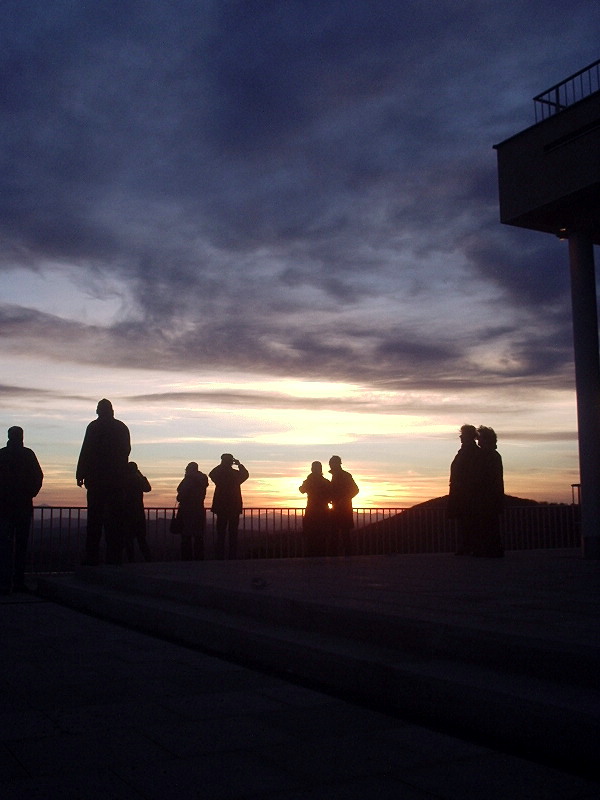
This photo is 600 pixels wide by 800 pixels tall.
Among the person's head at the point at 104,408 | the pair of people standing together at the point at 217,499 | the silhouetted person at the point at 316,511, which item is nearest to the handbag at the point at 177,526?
the pair of people standing together at the point at 217,499

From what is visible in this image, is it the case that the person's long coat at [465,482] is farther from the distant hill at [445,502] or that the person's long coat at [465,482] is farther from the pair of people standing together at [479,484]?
the distant hill at [445,502]

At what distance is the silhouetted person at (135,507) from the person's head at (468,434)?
5.52 metres

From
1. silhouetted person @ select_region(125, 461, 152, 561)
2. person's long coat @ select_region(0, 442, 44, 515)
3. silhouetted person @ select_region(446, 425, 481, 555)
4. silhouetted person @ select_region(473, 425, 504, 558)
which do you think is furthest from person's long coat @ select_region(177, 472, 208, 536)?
silhouetted person @ select_region(473, 425, 504, 558)

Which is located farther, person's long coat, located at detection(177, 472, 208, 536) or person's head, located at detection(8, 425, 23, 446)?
person's long coat, located at detection(177, 472, 208, 536)

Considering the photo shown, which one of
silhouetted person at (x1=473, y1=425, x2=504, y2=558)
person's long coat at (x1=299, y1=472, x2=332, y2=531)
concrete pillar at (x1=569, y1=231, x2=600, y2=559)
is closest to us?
silhouetted person at (x1=473, y1=425, x2=504, y2=558)

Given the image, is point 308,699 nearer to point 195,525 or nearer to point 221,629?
point 221,629

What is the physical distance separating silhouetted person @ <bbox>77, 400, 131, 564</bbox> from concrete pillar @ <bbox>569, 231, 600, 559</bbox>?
267 inches

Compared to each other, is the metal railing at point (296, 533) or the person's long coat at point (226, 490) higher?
the person's long coat at point (226, 490)

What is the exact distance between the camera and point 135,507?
14133 millimetres

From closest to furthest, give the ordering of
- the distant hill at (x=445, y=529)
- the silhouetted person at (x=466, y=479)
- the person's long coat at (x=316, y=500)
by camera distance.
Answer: the silhouetted person at (x=466, y=479) → the person's long coat at (x=316, y=500) → the distant hill at (x=445, y=529)

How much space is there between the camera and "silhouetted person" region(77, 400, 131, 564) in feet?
35.0

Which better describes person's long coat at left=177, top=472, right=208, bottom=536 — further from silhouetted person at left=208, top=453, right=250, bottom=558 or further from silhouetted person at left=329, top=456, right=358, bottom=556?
silhouetted person at left=329, top=456, right=358, bottom=556

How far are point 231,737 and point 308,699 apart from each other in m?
0.84

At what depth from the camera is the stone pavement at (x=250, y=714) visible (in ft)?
10.2
